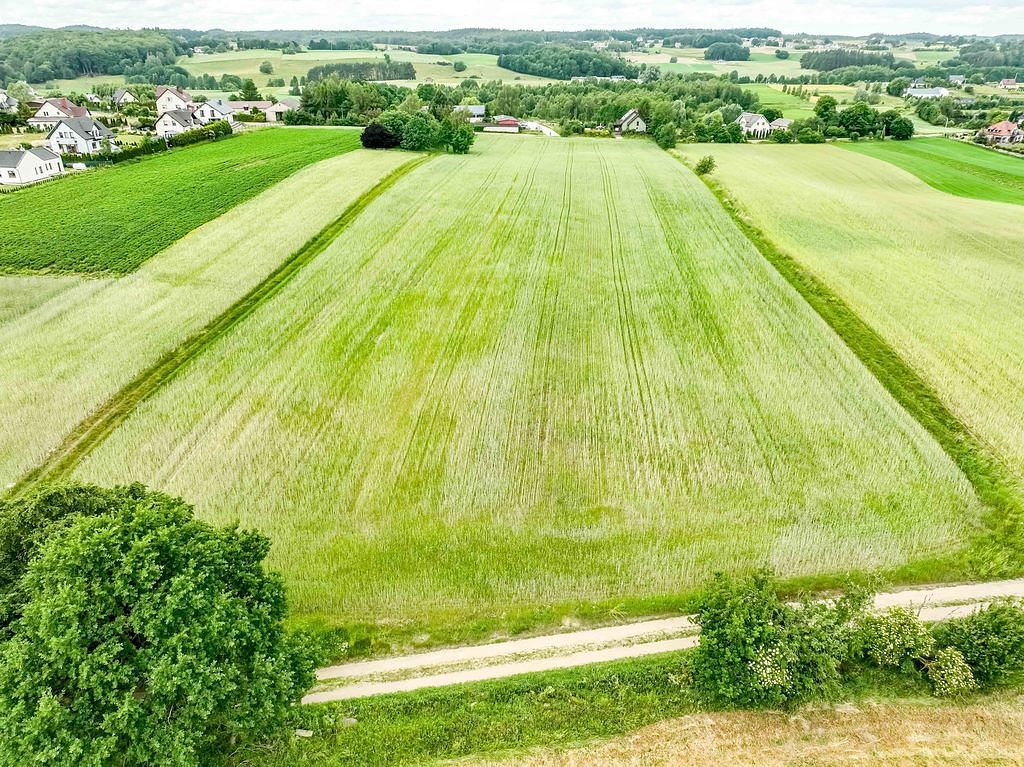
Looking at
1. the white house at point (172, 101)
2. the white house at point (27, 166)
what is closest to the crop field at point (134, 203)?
the white house at point (27, 166)

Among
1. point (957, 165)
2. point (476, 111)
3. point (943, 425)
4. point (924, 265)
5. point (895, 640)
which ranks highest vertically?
point (476, 111)

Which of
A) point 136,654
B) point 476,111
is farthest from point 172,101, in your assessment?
point 136,654

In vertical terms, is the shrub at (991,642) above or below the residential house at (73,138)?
below

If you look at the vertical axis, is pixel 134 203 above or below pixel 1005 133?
below

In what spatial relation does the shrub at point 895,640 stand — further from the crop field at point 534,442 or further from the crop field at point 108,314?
the crop field at point 108,314

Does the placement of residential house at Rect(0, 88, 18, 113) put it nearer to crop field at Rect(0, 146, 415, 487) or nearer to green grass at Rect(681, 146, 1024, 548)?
crop field at Rect(0, 146, 415, 487)

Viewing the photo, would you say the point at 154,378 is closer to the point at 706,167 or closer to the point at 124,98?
the point at 706,167

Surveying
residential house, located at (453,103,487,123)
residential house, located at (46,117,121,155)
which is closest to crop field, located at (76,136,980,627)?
residential house, located at (46,117,121,155)
